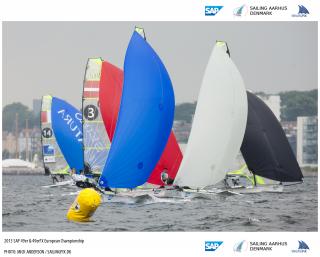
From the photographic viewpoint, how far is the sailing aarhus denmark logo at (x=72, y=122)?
32188mm

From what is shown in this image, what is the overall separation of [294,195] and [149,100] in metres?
8.41

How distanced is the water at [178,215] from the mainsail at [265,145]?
1892 millimetres

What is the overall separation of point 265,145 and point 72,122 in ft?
31.3

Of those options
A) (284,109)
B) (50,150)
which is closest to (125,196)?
(284,109)

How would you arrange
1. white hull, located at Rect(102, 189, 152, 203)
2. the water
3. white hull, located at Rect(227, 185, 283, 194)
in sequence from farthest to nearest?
white hull, located at Rect(227, 185, 283, 194) → white hull, located at Rect(102, 189, 152, 203) → the water

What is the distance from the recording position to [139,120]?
19688mm

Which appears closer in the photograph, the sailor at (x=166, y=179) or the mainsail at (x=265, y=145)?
the sailor at (x=166, y=179)

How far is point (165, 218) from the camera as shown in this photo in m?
18.7

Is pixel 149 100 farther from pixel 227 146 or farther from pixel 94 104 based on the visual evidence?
pixel 94 104

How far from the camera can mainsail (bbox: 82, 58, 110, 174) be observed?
88.8ft
